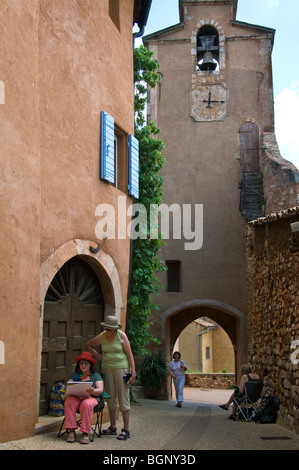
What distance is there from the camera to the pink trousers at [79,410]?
5.79 m

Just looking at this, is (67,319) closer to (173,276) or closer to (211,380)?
(173,276)

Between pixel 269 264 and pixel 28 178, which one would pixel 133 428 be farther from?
pixel 269 264

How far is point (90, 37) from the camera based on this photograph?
8.25 metres

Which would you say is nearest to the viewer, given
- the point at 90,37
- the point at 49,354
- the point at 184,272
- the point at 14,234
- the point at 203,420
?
the point at 14,234

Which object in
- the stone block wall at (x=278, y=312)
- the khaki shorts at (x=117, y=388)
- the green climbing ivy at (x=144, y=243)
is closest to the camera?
the khaki shorts at (x=117, y=388)

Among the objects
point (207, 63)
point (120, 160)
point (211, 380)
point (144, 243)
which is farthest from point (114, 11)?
point (211, 380)

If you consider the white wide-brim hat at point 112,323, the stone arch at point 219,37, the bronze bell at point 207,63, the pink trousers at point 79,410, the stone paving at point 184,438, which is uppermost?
the stone arch at point 219,37

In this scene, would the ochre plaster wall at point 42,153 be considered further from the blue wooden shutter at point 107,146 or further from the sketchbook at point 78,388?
the sketchbook at point 78,388

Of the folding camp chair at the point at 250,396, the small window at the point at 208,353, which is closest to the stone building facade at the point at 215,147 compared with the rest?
the folding camp chair at the point at 250,396

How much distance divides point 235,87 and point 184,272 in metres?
6.04

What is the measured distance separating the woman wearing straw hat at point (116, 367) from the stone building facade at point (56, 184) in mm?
785

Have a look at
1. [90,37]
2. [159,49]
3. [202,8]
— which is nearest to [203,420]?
[90,37]

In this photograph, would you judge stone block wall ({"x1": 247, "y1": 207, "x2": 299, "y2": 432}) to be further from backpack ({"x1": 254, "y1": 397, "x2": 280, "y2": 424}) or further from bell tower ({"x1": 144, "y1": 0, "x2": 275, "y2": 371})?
bell tower ({"x1": 144, "y1": 0, "x2": 275, "y2": 371})

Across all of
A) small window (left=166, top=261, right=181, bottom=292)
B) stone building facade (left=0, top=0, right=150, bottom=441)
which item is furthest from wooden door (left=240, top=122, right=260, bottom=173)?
stone building facade (left=0, top=0, right=150, bottom=441)
